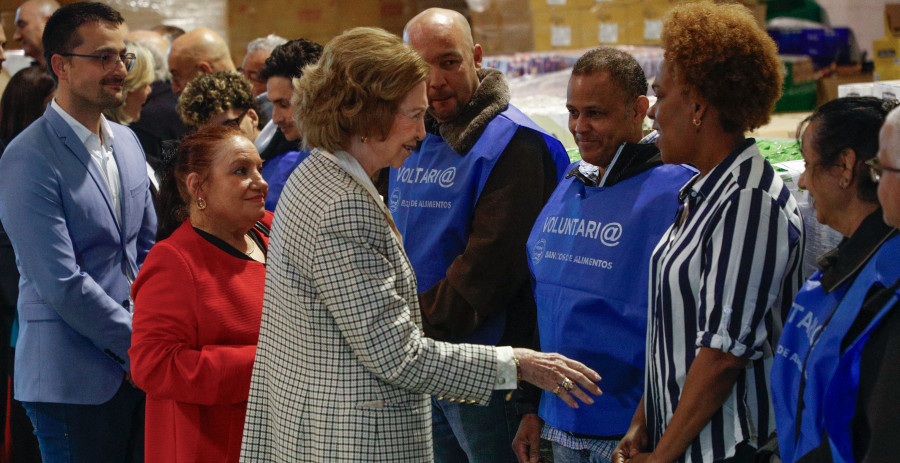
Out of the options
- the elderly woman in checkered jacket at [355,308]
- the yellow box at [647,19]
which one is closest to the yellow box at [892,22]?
the yellow box at [647,19]

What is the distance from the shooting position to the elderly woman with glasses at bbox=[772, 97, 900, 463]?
53.8 inches

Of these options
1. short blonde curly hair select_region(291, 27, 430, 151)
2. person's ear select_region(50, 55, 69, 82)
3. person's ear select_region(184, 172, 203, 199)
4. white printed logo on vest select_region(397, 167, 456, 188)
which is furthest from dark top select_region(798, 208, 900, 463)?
person's ear select_region(50, 55, 69, 82)

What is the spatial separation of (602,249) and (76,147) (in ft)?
5.28

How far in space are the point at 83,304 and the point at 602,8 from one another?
3534mm

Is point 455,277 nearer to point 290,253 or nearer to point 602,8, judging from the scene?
point 290,253

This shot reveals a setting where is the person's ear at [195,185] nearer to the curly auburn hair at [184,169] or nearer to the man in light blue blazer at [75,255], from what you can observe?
the curly auburn hair at [184,169]

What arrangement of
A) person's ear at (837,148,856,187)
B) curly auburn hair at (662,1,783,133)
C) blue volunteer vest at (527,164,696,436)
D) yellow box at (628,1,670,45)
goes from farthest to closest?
yellow box at (628,1,670,45), blue volunteer vest at (527,164,696,436), curly auburn hair at (662,1,783,133), person's ear at (837,148,856,187)

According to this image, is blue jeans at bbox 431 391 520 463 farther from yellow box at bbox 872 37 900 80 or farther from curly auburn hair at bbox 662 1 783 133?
yellow box at bbox 872 37 900 80

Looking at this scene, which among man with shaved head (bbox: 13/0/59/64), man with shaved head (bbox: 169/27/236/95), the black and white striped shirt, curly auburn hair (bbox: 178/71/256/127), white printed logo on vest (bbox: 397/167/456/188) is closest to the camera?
the black and white striped shirt

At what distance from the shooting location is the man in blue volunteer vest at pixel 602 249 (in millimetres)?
1951

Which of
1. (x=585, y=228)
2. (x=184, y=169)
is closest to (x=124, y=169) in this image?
(x=184, y=169)

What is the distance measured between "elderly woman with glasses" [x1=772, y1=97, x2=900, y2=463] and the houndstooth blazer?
56 centimetres

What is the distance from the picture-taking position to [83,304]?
2.55 metres

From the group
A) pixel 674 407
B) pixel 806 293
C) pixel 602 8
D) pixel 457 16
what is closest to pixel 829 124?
pixel 806 293
